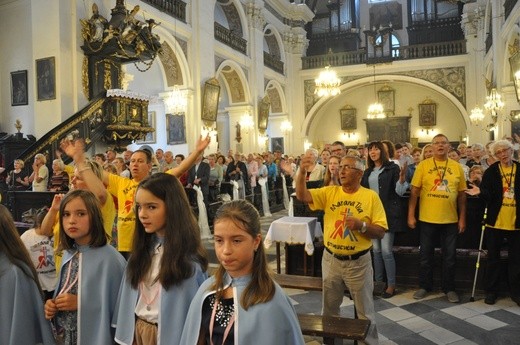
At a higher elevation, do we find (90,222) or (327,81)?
(327,81)

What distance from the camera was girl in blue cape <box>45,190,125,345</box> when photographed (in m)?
2.29

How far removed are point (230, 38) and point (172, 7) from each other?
3.94 meters

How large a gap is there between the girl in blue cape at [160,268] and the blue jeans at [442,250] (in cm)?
349

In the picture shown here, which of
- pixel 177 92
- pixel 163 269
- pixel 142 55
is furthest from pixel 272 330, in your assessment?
pixel 177 92

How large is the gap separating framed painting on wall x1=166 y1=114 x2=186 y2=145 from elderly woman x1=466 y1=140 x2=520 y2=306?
10.1 metres

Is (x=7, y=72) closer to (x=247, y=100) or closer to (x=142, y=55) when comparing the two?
(x=142, y=55)

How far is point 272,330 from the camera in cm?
162

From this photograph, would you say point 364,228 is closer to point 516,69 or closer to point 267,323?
point 267,323

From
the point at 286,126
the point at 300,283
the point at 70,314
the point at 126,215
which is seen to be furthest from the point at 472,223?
the point at 286,126

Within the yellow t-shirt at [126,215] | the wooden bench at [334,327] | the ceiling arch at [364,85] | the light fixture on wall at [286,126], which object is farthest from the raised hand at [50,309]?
the ceiling arch at [364,85]

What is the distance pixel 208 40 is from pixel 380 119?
41.5 ft

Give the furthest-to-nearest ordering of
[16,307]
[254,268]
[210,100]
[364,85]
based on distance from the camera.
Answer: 1. [364,85]
2. [210,100]
3. [16,307]
4. [254,268]

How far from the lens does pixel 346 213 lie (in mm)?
3326

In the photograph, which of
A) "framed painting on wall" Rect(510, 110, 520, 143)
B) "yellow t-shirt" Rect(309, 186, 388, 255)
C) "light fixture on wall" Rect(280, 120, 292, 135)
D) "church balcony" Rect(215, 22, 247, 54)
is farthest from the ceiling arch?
"yellow t-shirt" Rect(309, 186, 388, 255)
